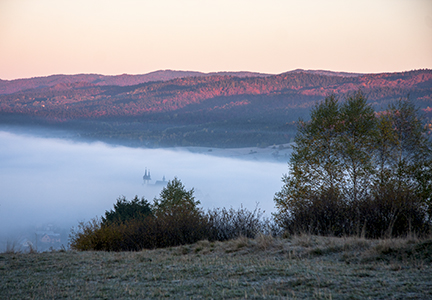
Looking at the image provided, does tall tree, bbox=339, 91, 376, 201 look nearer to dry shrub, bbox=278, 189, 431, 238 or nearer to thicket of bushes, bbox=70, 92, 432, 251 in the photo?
thicket of bushes, bbox=70, 92, 432, 251

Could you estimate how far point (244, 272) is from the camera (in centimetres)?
755

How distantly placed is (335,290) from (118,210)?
108 feet

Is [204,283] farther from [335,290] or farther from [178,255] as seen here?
[178,255]

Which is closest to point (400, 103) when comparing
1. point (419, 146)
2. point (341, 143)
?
point (419, 146)

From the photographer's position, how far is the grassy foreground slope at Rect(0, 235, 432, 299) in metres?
5.95

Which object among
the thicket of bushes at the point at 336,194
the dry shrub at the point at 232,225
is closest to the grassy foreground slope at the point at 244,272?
the dry shrub at the point at 232,225

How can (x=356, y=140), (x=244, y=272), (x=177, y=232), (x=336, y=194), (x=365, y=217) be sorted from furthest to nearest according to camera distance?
(x=356, y=140), (x=336, y=194), (x=177, y=232), (x=365, y=217), (x=244, y=272)

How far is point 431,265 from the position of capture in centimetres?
690

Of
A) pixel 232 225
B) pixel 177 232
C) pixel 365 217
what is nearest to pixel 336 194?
pixel 365 217

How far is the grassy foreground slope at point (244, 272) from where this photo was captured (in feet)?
19.5

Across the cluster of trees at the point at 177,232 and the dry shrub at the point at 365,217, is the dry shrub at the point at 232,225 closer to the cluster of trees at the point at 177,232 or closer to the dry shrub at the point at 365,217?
the cluster of trees at the point at 177,232

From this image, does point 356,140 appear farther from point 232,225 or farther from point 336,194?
point 232,225

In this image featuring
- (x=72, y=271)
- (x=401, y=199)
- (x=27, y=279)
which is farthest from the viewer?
(x=401, y=199)

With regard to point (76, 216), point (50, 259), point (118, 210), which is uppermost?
point (50, 259)
